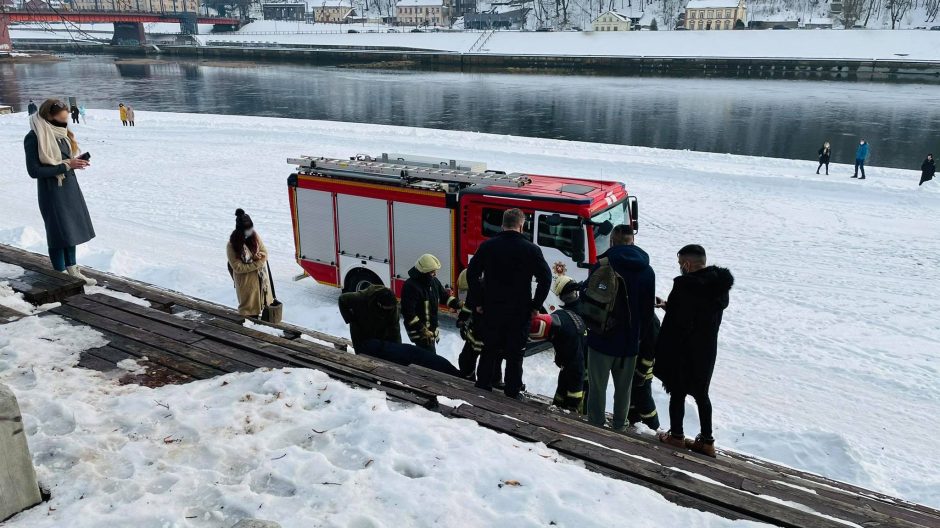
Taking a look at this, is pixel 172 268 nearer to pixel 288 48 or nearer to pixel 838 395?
pixel 838 395

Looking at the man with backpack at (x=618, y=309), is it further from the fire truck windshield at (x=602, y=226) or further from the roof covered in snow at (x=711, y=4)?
the roof covered in snow at (x=711, y=4)

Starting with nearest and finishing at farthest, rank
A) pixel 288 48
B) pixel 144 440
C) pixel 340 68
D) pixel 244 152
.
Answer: pixel 144 440 → pixel 244 152 → pixel 340 68 → pixel 288 48

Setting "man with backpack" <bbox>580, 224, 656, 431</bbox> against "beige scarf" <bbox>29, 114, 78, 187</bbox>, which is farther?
"beige scarf" <bbox>29, 114, 78, 187</bbox>

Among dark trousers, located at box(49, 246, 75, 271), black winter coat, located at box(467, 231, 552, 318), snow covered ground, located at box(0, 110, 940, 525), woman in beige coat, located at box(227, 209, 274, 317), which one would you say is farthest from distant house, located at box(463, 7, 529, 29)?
black winter coat, located at box(467, 231, 552, 318)

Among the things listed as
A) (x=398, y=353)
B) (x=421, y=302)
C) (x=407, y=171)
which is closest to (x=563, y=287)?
(x=421, y=302)

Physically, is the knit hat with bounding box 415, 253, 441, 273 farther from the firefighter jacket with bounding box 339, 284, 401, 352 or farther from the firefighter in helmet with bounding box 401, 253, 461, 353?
the firefighter jacket with bounding box 339, 284, 401, 352

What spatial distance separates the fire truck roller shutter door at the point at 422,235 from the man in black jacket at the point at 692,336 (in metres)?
5.09

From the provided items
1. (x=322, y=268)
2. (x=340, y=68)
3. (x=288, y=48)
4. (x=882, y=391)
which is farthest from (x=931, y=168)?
(x=288, y=48)

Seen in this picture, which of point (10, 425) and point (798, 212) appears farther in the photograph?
point (798, 212)

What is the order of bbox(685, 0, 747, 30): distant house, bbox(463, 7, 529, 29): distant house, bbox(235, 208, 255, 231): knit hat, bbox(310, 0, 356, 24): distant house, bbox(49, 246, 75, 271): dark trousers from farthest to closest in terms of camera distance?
bbox(310, 0, 356, 24): distant house
bbox(463, 7, 529, 29): distant house
bbox(685, 0, 747, 30): distant house
bbox(235, 208, 255, 231): knit hat
bbox(49, 246, 75, 271): dark trousers

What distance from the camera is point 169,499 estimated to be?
3.51 m

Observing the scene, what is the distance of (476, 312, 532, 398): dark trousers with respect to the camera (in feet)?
18.6

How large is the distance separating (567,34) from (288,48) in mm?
47806

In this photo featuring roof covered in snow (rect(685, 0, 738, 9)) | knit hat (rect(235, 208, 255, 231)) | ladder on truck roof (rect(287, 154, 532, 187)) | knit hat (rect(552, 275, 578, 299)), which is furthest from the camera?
roof covered in snow (rect(685, 0, 738, 9))
